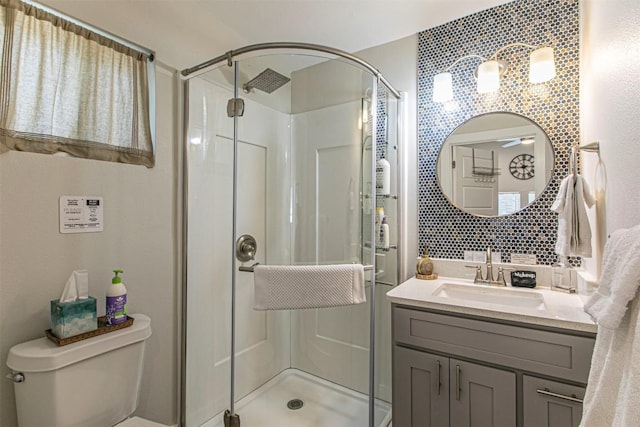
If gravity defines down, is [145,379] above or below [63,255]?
below

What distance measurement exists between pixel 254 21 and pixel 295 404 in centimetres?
240

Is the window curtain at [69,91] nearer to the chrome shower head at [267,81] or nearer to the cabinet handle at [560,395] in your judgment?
the chrome shower head at [267,81]

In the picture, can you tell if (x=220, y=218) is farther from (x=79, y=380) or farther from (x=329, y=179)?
(x=79, y=380)

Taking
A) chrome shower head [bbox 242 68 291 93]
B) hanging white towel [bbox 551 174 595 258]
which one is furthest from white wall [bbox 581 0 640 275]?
chrome shower head [bbox 242 68 291 93]

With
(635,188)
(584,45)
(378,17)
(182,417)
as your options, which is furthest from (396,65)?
(182,417)

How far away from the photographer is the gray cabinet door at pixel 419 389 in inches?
52.0

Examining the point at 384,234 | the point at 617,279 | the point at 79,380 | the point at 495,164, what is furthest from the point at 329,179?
the point at 79,380

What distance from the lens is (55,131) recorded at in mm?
1245

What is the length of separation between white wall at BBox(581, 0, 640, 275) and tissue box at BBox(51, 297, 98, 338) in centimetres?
182

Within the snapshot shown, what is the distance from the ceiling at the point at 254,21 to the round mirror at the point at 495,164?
0.71m

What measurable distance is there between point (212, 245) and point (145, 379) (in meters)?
0.76

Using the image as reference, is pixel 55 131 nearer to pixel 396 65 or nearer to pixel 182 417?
pixel 182 417

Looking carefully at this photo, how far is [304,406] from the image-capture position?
71.2 inches

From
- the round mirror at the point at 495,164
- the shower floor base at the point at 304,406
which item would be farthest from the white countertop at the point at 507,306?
the shower floor base at the point at 304,406
